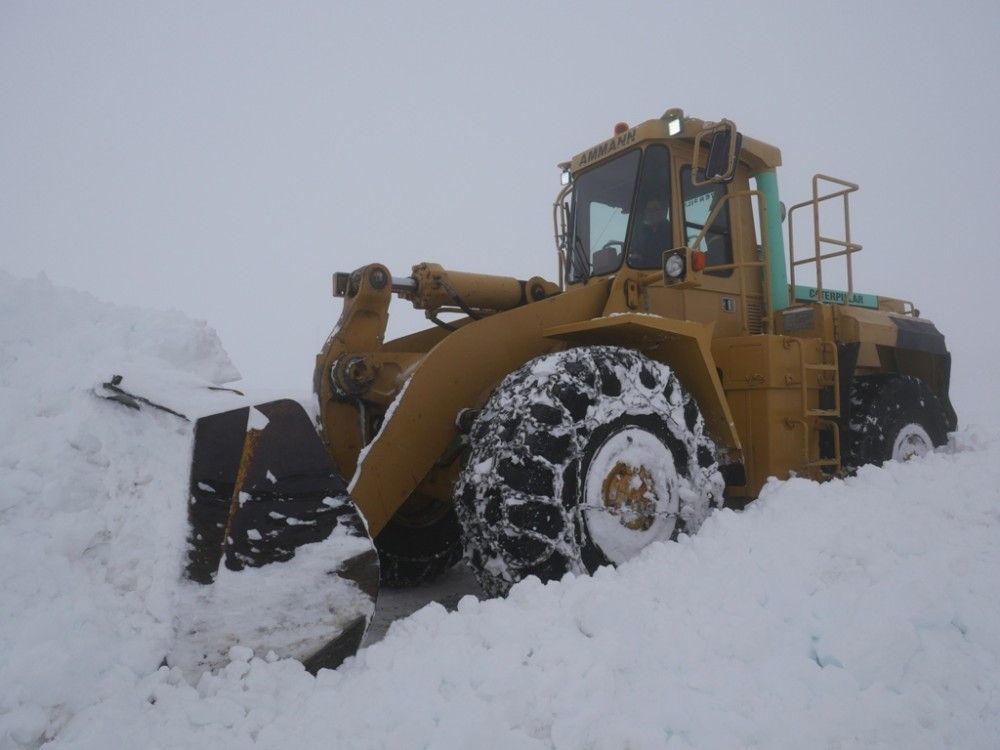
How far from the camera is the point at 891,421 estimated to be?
5297 mm

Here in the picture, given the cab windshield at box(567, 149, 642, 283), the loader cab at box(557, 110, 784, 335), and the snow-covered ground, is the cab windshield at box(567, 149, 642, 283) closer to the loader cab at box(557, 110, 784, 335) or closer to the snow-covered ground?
the loader cab at box(557, 110, 784, 335)

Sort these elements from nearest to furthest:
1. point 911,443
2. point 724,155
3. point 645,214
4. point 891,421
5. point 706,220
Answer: point 724,155 < point 645,214 < point 706,220 < point 891,421 < point 911,443

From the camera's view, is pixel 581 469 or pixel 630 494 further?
pixel 630 494

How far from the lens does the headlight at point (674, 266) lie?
401 centimetres

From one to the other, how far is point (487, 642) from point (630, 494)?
1231 millimetres

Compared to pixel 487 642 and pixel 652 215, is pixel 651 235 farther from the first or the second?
pixel 487 642

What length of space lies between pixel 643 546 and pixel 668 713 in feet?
4.75

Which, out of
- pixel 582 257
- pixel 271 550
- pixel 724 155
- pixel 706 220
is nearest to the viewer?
pixel 271 550

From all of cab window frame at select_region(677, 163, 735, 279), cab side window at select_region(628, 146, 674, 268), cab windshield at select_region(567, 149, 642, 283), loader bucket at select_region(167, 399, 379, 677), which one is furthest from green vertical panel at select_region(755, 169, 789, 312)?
loader bucket at select_region(167, 399, 379, 677)

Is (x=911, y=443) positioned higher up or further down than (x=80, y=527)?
further down

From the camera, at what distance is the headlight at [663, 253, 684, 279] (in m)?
4.01

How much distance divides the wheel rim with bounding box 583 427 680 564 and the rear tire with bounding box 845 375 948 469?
2.50 m

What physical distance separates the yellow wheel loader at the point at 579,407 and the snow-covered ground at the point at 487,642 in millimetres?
220

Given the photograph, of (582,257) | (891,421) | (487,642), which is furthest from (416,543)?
(891,421)
